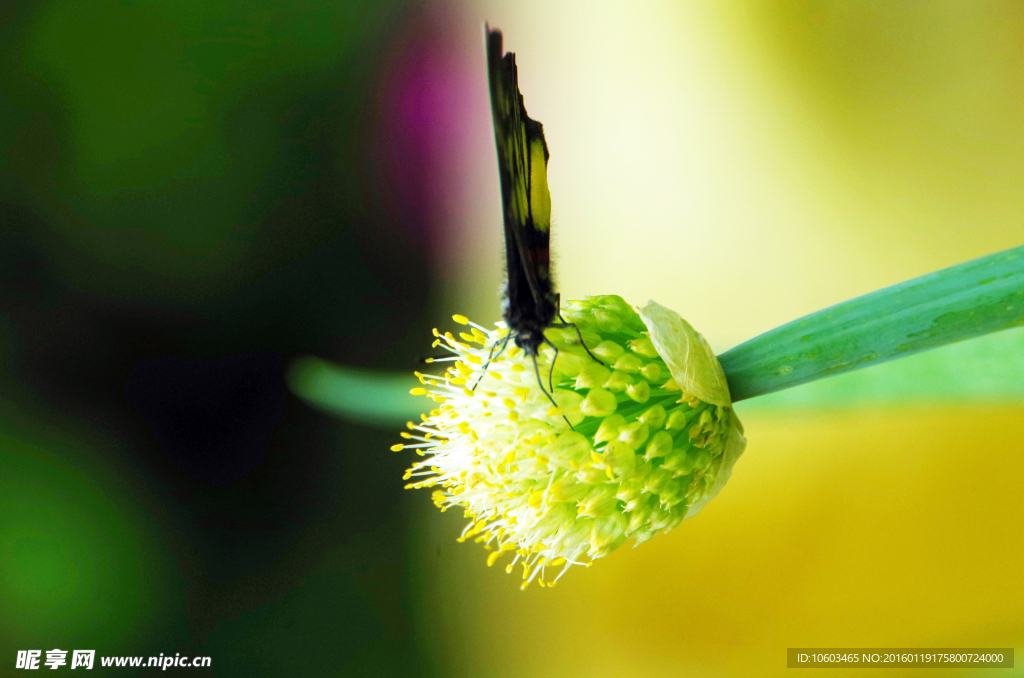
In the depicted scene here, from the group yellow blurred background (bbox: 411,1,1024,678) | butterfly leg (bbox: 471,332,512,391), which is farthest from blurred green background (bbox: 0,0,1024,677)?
butterfly leg (bbox: 471,332,512,391)

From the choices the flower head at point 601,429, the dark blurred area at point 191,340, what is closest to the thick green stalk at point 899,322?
the flower head at point 601,429

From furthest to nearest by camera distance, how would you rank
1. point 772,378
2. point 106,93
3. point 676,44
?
point 106,93 < point 676,44 < point 772,378

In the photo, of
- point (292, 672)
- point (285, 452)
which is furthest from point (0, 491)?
point (292, 672)

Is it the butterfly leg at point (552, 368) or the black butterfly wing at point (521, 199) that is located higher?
the black butterfly wing at point (521, 199)

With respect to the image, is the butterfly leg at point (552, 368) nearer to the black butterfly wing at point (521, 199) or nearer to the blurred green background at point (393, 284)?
the black butterfly wing at point (521, 199)

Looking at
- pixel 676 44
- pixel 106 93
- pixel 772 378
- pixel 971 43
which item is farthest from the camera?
pixel 106 93

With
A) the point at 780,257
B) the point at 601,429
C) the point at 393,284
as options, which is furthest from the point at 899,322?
the point at 393,284

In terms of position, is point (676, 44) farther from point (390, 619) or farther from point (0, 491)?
point (0, 491)
